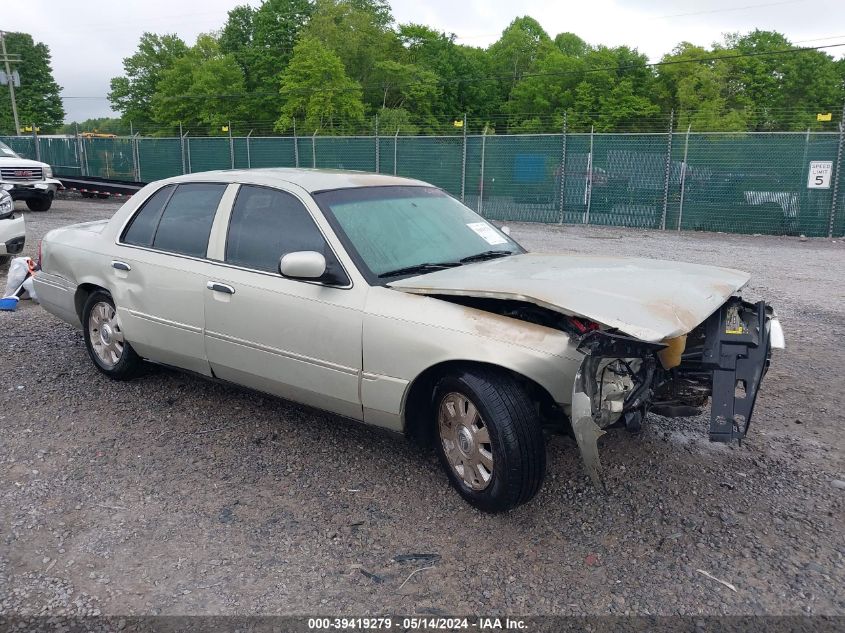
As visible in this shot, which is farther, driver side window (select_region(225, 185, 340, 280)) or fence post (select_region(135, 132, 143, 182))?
fence post (select_region(135, 132, 143, 182))

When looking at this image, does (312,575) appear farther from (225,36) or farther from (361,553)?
(225,36)

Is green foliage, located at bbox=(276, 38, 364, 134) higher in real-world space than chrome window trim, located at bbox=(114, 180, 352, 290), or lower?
higher

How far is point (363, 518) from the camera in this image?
11.6 feet

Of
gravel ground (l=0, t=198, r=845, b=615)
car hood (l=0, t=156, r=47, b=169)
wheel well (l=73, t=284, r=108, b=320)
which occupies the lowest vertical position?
gravel ground (l=0, t=198, r=845, b=615)

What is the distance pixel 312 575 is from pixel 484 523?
85cm

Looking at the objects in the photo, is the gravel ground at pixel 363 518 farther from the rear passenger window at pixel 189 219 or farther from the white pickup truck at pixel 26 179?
the white pickup truck at pixel 26 179

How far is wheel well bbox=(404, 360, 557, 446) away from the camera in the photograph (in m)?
3.41

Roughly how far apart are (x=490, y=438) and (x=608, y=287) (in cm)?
90

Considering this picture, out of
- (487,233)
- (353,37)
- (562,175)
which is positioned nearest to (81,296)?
(487,233)

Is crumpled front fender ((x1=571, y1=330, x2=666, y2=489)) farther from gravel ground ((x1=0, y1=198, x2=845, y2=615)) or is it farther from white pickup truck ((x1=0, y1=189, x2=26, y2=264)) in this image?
white pickup truck ((x1=0, y1=189, x2=26, y2=264))

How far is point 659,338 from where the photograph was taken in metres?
2.93

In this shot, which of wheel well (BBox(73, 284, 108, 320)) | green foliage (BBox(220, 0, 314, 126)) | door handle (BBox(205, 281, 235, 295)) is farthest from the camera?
green foliage (BBox(220, 0, 314, 126))

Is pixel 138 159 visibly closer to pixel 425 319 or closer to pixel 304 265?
pixel 304 265

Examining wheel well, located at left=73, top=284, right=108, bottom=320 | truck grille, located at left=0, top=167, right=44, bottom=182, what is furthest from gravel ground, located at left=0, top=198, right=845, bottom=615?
truck grille, located at left=0, top=167, right=44, bottom=182
